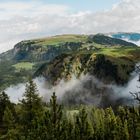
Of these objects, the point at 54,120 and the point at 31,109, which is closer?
the point at 31,109

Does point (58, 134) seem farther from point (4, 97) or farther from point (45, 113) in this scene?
point (4, 97)

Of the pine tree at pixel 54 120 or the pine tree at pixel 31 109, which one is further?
the pine tree at pixel 54 120

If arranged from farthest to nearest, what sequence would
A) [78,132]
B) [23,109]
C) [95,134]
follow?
1. [95,134]
2. [78,132]
3. [23,109]

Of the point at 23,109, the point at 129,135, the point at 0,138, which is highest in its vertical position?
the point at 23,109

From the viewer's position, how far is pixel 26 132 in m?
119

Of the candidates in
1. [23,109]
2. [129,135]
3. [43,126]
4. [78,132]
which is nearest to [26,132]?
[43,126]

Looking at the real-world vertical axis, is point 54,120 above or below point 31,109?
below

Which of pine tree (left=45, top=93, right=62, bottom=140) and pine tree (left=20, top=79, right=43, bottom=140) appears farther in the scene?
pine tree (left=45, top=93, right=62, bottom=140)

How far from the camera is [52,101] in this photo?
11188cm

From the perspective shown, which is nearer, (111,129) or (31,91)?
(31,91)

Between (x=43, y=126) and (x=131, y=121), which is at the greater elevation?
(x=43, y=126)

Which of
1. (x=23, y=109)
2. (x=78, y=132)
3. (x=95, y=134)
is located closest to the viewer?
(x=23, y=109)

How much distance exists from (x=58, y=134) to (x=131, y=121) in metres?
70.8

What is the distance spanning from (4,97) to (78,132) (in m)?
30.7
